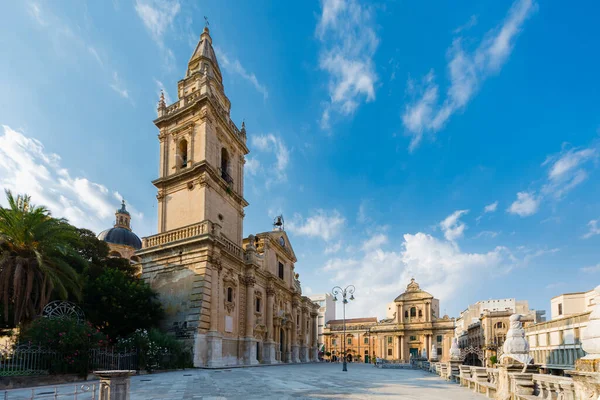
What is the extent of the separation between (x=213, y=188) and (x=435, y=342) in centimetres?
5820

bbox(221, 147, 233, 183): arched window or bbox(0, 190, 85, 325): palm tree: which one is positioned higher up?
bbox(221, 147, 233, 183): arched window

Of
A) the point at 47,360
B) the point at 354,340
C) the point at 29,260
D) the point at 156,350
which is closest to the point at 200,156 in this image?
the point at 29,260

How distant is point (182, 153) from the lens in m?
28.3

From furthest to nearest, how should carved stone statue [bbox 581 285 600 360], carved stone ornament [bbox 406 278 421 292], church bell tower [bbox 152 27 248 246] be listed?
carved stone ornament [bbox 406 278 421 292]
church bell tower [bbox 152 27 248 246]
carved stone statue [bbox 581 285 600 360]

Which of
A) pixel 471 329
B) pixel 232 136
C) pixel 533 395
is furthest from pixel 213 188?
pixel 471 329

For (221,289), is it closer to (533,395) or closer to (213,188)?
(213,188)

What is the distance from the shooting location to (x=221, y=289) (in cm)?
2409

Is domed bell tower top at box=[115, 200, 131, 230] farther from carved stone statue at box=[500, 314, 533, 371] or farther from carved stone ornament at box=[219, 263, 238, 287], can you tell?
carved stone statue at box=[500, 314, 533, 371]

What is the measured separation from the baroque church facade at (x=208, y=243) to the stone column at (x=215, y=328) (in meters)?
0.05

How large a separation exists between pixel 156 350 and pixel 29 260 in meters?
7.13

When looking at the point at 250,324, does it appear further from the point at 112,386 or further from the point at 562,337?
the point at 562,337

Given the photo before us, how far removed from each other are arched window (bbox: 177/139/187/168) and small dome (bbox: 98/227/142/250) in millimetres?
27018

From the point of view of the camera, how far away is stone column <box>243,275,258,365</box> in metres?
26.2

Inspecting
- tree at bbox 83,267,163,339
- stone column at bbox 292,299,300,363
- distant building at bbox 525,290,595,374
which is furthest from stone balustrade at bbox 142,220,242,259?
distant building at bbox 525,290,595,374
